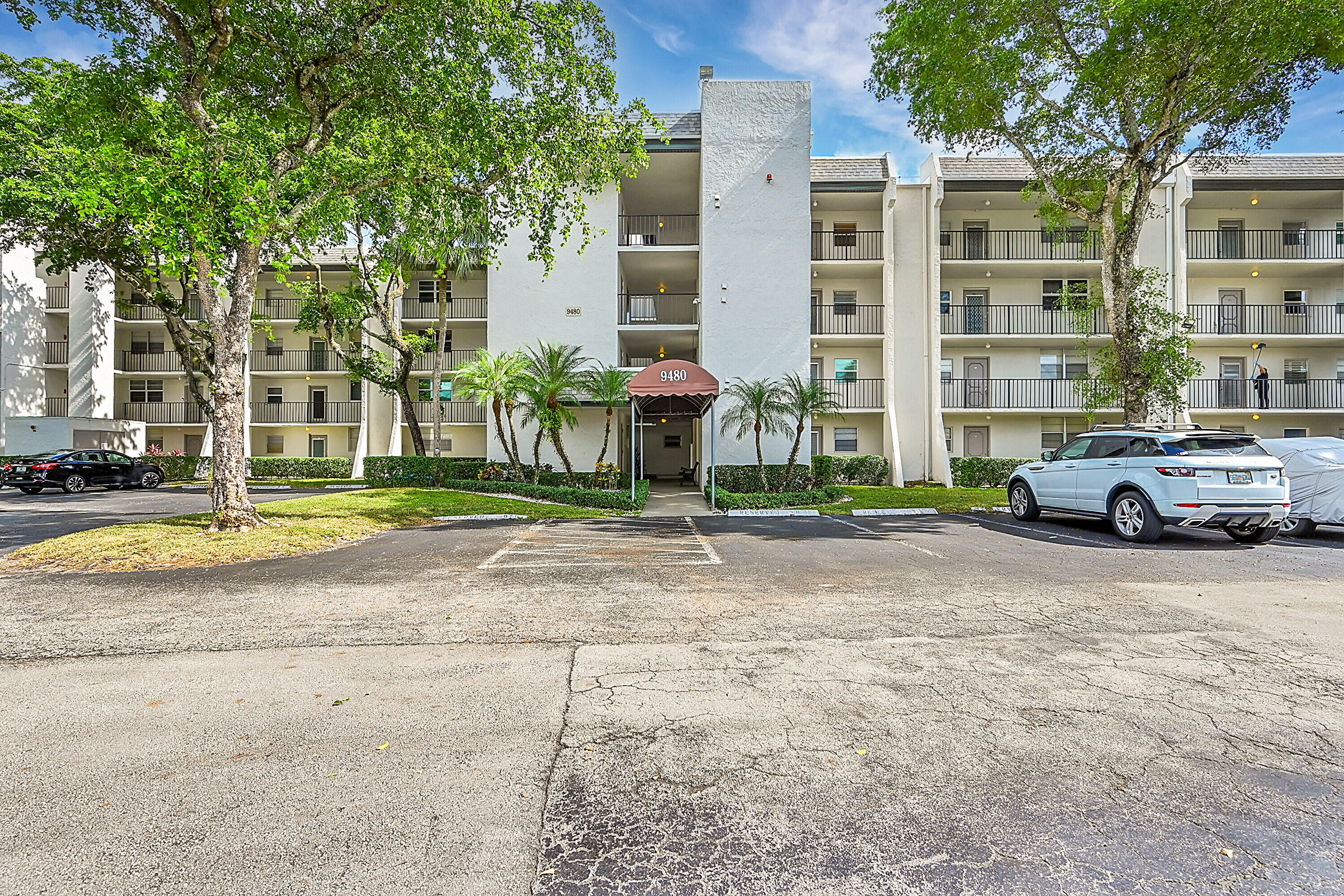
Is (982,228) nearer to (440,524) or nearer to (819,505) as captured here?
(819,505)

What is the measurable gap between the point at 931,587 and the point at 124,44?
→ 17068 mm

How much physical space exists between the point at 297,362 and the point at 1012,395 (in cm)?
3064

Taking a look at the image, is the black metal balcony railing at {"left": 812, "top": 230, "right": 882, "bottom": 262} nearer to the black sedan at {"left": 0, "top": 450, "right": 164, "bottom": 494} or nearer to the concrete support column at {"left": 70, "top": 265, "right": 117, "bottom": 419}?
the black sedan at {"left": 0, "top": 450, "right": 164, "bottom": 494}

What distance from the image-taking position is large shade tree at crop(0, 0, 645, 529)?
34.2ft

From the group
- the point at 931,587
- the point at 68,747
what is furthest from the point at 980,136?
the point at 68,747

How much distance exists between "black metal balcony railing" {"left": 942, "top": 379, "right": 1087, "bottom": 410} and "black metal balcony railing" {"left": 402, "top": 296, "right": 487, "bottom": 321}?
1862cm

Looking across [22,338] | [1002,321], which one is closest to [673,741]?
[1002,321]

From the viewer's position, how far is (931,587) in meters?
6.80

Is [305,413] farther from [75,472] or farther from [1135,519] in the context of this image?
[1135,519]

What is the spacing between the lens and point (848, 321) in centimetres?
2291

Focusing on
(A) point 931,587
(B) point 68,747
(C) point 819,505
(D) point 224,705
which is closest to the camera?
(B) point 68,747

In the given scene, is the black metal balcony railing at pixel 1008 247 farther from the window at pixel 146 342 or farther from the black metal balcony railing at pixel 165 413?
the window at pixel 146 342

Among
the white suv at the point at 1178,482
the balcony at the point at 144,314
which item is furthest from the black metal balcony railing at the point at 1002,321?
the balcony at the point at 144,314

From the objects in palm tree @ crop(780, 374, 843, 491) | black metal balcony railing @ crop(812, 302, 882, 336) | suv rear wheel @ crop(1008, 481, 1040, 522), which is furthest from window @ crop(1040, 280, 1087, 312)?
suv rear wheel @ crop(1008, 481, 1040, 522)
